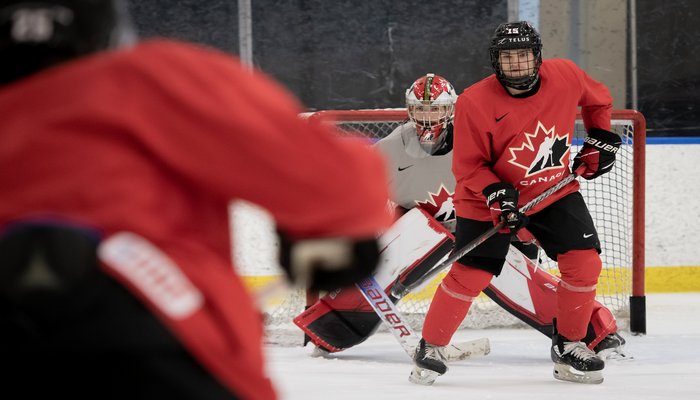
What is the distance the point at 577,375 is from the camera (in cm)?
317

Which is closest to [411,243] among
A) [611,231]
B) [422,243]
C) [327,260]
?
[422,243]

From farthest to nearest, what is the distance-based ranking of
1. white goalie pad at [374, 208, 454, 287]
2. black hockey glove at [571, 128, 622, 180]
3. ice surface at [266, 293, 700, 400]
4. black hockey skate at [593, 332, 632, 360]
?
white goalie pad at [374, 208, 454, 287] < black hockey skate at [593, 332, 632, 360] < black hockey glove at [571, 128, 622, 180] < ice surface at [266, 293, 700, 400]

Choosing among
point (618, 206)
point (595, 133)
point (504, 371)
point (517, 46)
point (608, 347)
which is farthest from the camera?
point (618, 206)

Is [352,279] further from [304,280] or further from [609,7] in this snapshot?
[609,7]

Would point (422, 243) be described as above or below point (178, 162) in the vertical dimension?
below

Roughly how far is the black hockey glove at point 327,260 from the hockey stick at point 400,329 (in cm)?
267

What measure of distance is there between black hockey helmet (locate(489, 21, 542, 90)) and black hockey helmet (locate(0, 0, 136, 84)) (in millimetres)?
2251

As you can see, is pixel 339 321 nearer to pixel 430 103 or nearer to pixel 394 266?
pixel 394 266

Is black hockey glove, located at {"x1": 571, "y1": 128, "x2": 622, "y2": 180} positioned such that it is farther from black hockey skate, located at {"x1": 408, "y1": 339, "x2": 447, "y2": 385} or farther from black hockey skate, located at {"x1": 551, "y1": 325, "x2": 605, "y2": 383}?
black hockey skate, located at {"x1": 408, "y1": 339, "x2": 447, "y2": 385}

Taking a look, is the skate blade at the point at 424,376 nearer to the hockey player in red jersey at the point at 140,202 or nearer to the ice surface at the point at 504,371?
the ice surface at the point at 504,371

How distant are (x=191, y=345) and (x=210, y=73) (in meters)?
0.22

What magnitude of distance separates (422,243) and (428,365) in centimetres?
84

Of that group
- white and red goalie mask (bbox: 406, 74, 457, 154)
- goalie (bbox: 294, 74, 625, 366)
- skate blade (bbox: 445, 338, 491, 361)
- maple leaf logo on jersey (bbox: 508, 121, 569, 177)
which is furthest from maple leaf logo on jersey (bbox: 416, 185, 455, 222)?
maple leaf logo on jersey (bbox: 508, 121, 569, 177)

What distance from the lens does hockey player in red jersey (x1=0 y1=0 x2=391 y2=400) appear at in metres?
0.86
